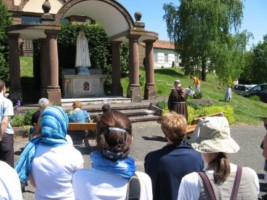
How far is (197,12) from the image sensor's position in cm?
3055

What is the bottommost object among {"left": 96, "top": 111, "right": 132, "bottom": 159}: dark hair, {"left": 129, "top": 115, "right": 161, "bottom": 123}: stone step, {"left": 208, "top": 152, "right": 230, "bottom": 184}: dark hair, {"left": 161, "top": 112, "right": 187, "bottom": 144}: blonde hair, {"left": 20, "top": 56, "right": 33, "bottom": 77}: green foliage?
{"left": 129, "top": 115, "right": 161, "bottom": 123}: stone step

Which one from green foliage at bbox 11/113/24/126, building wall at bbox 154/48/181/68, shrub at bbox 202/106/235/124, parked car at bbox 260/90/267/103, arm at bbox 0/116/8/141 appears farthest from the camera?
building wall at bbox 154/48/181/68

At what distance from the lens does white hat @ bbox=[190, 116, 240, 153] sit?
2627mm

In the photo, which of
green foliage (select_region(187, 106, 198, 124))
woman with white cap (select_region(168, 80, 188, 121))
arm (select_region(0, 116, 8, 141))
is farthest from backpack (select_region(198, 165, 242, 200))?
green foliage (select_region(187, 106, 198, 124))

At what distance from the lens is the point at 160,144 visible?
11469 mm

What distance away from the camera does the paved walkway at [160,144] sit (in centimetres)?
927

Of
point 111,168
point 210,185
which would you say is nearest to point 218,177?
point 210,185

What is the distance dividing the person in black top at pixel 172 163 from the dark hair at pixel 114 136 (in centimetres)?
93

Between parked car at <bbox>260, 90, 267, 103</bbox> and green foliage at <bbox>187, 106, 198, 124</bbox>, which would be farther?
parked car at <bbox>260, 90, 267, 103</bbox>

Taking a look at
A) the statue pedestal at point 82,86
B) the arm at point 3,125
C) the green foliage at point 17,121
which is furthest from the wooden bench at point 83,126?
the statue pedestal at point 82,86

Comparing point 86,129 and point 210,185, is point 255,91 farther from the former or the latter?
point 210,185

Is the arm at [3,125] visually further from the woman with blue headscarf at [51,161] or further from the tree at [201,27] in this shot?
the tree at [201,27]

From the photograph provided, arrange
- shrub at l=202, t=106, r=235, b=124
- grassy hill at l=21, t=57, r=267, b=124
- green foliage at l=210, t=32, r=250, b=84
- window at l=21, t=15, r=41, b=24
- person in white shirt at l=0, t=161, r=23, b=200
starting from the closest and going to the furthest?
person in white shirt at l=0, t=161, r=23, b=200, shrub at l=202, t=106, r=235, b=124, grassy hill at l=21, t=57, r=267, b=124, window at l=21, t=15, r=41, b=24, green foliage at l=210, t=32, r=250, b=84

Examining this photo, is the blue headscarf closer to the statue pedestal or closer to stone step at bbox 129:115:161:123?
stone step at bbox 129:115:161:123
